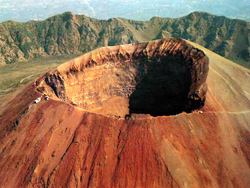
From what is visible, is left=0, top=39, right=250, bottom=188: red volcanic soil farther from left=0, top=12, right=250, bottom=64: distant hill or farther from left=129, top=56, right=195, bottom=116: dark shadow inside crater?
left=0, top=12, right=250, bottom=64: distant hill

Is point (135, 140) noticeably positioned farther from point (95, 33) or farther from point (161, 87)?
point (95, 33)

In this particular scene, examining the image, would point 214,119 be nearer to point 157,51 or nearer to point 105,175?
point 105,175

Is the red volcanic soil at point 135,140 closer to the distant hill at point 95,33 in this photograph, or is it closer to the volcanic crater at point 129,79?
the volcanic crater at point 129,79

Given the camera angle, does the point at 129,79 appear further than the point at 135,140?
Yes

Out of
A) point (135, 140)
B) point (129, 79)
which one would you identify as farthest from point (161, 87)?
point (135, 140)

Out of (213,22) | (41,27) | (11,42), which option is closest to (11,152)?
(11,42)

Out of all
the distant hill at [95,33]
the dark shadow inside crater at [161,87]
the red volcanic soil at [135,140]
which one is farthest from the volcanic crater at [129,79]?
the distant hill at [95,33]
